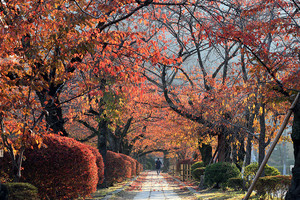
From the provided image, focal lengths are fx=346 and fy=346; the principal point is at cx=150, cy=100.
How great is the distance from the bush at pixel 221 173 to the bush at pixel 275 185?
624 cm

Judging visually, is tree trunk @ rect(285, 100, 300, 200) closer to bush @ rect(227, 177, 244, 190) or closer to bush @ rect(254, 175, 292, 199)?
bush @ rect(254, 175, 292, 199)

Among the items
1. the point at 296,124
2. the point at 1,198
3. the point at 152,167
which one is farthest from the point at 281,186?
the point at 152,167

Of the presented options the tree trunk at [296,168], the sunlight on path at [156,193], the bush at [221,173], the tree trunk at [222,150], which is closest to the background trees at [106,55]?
the tree trunk at [296,168]

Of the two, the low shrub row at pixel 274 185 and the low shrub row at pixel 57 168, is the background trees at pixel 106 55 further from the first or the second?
the low shrub row at pixel 274 185

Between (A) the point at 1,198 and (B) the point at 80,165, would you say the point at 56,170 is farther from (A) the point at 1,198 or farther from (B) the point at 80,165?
(A) the point at 1,198

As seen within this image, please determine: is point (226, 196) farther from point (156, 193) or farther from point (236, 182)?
point (156, 193)

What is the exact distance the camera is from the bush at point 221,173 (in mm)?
17447

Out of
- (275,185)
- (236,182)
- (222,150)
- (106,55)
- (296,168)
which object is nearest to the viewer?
(296,168)

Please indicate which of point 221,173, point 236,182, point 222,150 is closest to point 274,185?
point 236,182

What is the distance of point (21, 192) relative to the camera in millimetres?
7008

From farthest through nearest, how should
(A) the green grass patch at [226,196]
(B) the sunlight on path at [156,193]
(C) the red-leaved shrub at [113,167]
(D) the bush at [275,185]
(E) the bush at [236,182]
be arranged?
1. (C) the red-leaved shrub at [113,167]
2. (E) the bush at [236,182]
3. (B) the sunlight on path at [156,193]
4. (A) the green grass patch at [226,196]
5. (D) the bush at [275,185]

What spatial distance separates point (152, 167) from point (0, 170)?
87488mm

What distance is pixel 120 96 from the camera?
44.8ft

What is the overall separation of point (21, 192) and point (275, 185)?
7084 millimetres
